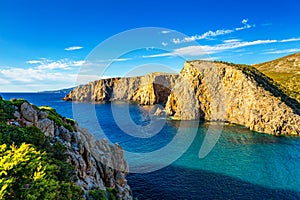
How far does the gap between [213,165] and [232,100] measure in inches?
2437

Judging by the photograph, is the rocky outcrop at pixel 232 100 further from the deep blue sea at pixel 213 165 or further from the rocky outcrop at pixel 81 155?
the rocky outcrop at pixel 81 155

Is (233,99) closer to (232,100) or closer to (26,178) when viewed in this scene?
(232,100)

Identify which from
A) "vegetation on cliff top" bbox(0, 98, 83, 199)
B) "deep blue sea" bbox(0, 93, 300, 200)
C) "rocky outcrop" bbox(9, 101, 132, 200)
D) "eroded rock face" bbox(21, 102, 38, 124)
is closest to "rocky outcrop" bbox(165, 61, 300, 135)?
"deep blue sea" bbox(0, 93, 300, 200)

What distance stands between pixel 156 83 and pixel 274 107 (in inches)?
4203

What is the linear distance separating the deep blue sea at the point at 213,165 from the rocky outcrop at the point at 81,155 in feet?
33.1

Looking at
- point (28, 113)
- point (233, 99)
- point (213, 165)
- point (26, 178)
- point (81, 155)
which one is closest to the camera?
point (26, 178)

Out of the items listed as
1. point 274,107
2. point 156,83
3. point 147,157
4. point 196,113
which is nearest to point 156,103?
point 156,83

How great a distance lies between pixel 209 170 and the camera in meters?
52.8

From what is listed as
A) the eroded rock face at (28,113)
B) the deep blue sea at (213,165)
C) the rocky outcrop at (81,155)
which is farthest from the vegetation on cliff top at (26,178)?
the deep blue sea at (213,165)

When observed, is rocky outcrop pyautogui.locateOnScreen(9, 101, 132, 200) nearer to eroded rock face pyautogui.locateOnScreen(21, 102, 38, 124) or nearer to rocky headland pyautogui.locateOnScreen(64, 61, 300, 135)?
eroded rock face pyautogui.locateOnScreen(21, 102, 38, 124)

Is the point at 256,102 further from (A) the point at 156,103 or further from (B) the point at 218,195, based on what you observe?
(A) the point at 156,103

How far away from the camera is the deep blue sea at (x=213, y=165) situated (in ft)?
141

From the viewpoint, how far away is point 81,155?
28.9 metres

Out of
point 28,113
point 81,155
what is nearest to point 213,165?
point 81,155
